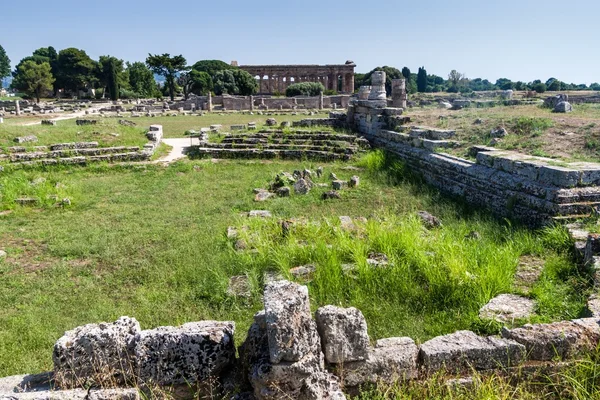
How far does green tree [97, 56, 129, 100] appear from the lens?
62938 mm

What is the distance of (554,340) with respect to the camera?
375 cm

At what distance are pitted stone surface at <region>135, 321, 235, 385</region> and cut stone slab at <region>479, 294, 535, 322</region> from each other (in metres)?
2.93

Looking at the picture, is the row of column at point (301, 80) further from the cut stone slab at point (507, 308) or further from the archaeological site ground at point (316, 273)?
the cut stone slab at point (507, 308)

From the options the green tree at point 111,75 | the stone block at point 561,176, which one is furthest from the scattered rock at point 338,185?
the green tree at point 111,75

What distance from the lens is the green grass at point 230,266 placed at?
16.4 feet

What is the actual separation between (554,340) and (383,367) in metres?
1.54

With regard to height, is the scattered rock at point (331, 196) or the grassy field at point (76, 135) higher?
the grassy field at point (76, 135)

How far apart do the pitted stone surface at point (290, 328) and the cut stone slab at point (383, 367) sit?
545 millimetres

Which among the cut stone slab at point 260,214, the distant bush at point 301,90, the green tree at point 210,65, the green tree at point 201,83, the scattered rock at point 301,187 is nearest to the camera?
the cut stone slab at point 260,214

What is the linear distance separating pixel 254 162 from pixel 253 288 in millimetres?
10366

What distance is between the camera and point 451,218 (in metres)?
8.66

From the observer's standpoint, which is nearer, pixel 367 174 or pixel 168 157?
pixel 367 174

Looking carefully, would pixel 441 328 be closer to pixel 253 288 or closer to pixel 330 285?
pixel 330 285

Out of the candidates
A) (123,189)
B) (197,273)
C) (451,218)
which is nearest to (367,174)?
(451,218)
